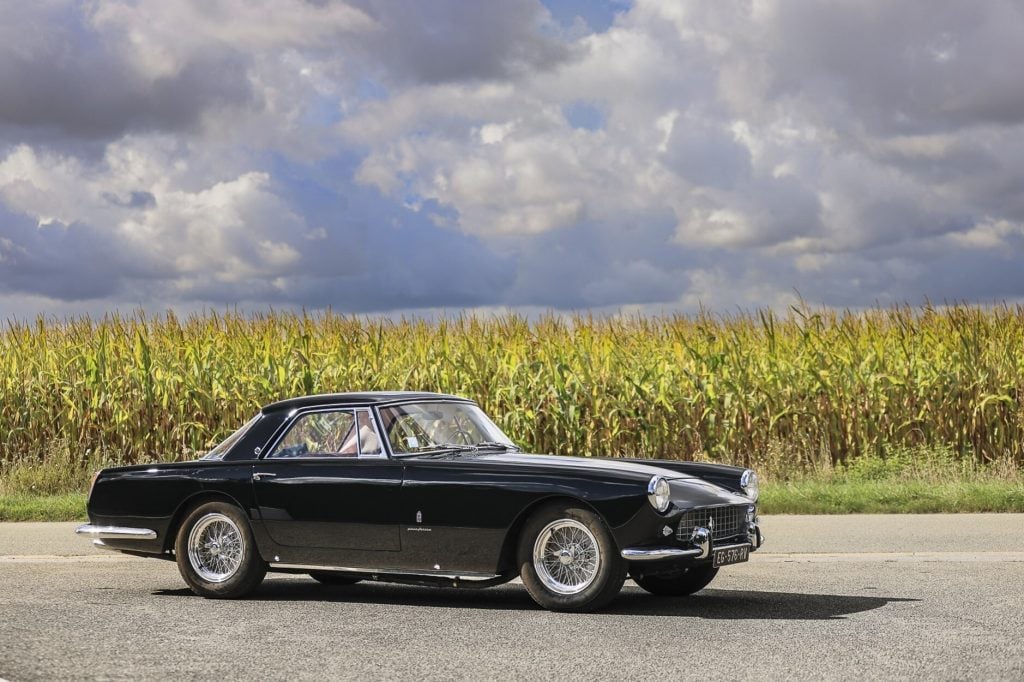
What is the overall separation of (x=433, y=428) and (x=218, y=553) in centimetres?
187

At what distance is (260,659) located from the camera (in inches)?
293

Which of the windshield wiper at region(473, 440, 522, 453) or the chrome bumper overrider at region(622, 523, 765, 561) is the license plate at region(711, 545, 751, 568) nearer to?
the chrome bumper overrider at region(622, 523, 765, 561)

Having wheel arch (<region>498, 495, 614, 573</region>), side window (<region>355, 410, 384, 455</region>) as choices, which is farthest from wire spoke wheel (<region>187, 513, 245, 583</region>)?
wheel arch (<region>498, 495, 614, 573</region>)

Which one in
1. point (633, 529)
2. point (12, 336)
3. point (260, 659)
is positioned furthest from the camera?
point (12, 336)

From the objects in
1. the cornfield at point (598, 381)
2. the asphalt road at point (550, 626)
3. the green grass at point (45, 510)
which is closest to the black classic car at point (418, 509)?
the asphalt road at point (550, 626)

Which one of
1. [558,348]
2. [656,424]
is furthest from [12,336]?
[656,424]

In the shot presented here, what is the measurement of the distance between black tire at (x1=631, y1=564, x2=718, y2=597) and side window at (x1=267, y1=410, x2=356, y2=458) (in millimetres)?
2322

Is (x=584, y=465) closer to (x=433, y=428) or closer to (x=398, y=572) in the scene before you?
(x=433, y=428)

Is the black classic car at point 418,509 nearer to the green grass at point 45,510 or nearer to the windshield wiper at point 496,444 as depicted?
the windshield wiper at point 496,444

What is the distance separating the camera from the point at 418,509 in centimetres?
930

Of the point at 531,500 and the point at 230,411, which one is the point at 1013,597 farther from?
the point at 230,411

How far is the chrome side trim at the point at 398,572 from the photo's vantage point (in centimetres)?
914

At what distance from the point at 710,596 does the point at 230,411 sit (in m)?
12.2

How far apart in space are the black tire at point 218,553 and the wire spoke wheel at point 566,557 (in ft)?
7.49
